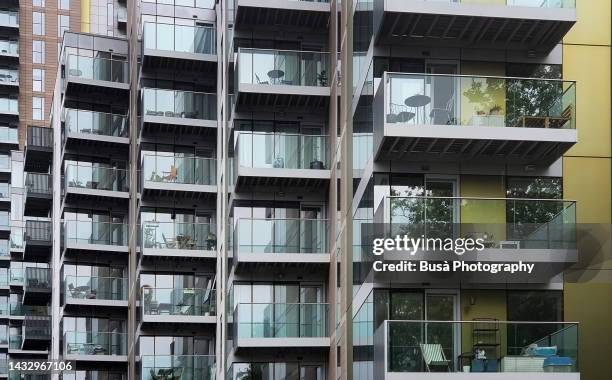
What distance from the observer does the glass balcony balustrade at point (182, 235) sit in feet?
162

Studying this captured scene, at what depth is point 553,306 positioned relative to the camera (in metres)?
29.0

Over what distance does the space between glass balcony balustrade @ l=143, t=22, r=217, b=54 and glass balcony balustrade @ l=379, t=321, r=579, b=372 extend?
81.1 feet

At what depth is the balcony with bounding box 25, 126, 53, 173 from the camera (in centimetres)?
6881

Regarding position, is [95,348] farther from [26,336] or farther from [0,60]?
[0,60]

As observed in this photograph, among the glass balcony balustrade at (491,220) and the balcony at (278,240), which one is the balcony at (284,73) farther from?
the glass balcony balustrade at (491,220)

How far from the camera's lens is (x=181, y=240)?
4962 cm

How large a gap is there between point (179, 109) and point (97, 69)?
30.1 ft

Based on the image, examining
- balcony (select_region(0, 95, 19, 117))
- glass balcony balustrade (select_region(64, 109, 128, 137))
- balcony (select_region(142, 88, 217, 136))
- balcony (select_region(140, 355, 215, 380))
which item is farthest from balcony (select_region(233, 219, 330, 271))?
balcony (select_region(0, 95, 19, 117))

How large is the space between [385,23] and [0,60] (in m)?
74.9

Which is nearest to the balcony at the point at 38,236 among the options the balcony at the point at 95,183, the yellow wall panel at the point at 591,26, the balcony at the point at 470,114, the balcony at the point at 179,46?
the balcony at the point at 95,183

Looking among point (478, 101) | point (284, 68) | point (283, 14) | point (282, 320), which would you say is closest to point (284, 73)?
point (284, 68)

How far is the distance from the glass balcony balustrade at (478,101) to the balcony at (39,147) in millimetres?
42717

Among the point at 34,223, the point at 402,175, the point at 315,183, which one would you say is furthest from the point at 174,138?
the point at 402,175

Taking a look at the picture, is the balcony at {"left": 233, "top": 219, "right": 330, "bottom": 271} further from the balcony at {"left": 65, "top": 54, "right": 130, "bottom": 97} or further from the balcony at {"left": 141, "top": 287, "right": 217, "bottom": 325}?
the balcony at {"left": 65, "top": 54, "right": 130, "bottom": 97}
